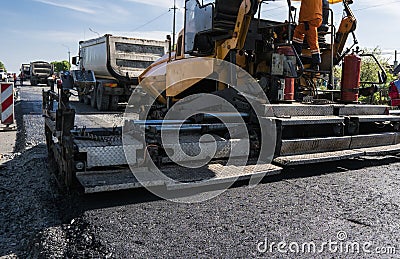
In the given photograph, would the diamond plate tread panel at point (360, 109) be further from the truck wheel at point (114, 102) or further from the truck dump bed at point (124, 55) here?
the truck wheel at point (114, 102)

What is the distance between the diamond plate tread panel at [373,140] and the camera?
6.00 meters

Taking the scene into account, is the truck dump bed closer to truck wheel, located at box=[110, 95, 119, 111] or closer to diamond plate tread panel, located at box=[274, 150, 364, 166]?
truck wheel, located at box=[110, 95, 119, 111]

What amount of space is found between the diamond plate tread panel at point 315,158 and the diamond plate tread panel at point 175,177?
167 millimetres

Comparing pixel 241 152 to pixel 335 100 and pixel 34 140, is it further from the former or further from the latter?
pixel 34 140

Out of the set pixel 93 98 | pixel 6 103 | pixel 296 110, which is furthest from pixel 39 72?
pixel 296 110

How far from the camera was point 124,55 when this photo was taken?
49.9ft

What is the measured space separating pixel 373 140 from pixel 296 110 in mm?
1616

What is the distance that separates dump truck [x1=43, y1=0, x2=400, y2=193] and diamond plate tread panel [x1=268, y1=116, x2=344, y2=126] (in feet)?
0.05

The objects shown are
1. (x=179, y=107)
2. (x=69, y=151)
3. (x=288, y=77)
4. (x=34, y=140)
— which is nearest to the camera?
(x=69, y=151)

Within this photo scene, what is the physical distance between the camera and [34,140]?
841 cm

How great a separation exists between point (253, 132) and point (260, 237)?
2.13 m

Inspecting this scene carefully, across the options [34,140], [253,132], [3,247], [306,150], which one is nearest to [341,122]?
[306,150]

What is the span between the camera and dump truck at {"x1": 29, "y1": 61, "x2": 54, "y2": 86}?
3878 centimetres

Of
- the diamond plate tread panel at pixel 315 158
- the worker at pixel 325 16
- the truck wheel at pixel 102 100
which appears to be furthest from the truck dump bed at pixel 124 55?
the diamond plate tread panel at pixel 315 158
